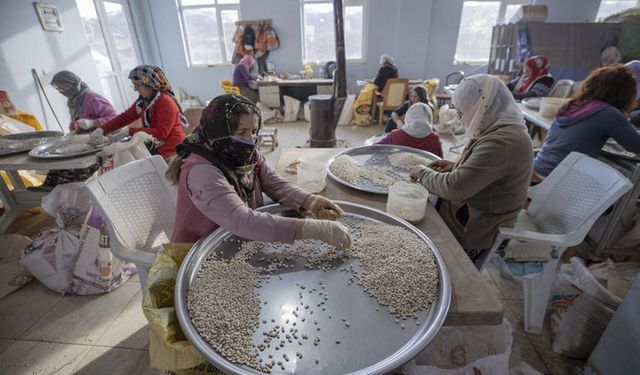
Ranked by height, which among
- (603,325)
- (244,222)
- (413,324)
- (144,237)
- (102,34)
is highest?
(102,34)

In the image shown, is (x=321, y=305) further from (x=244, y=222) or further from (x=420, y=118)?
(x=420, y=118)

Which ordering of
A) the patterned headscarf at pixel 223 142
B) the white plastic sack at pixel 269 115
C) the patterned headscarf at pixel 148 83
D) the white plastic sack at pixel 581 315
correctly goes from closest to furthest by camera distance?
the patterned headscarf at pixel 223 142 < the white plastic sack at pixel 581 315 < the patterned headscarf at pixel 148 83 < the white plastic sack at pixel 269 115

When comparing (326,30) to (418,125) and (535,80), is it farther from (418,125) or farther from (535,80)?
(418,125)

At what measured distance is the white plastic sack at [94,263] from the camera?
179cm

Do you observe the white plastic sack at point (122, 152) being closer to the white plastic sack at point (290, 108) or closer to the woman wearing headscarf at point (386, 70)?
the white plastic sack at point (290, 108)

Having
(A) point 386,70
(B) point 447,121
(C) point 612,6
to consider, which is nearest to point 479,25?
(C) point 612,6

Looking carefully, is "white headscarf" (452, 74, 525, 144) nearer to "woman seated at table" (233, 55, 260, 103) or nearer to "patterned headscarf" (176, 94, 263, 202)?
"patterned headscarf" (176, 94, 263, 202)

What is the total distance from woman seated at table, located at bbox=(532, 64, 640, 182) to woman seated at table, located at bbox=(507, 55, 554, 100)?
6.49ft

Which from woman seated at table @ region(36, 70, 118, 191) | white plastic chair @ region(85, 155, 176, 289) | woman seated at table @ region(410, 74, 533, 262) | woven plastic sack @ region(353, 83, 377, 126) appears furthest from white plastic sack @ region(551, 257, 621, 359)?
woven plastic sack @ region(353, 83, 377, 126)

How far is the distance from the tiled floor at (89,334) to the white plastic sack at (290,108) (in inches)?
188

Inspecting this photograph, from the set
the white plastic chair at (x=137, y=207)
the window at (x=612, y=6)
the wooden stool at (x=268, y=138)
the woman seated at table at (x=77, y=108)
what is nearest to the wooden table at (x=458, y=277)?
the white plastic chair at (x=137, y=207)

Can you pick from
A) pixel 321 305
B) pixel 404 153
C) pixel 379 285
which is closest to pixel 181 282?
pixel 321 305

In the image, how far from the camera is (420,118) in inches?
83.5

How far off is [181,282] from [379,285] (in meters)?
0.54
